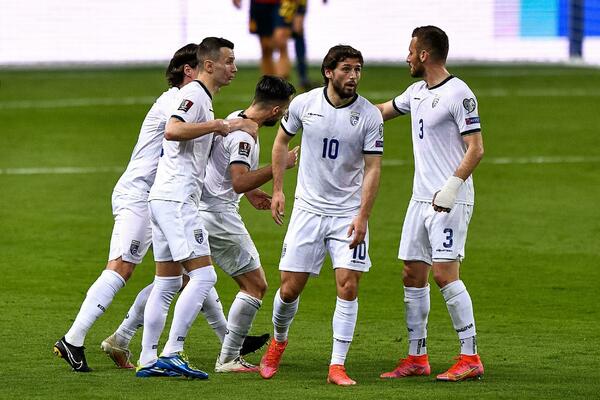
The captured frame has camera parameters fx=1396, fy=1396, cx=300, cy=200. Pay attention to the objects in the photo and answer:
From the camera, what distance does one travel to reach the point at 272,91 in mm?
9539

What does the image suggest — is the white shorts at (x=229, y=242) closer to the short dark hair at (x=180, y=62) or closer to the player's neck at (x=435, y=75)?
the short dark hair at (x=180, y=62)

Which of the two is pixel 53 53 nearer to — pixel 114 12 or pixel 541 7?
pixel 114 12

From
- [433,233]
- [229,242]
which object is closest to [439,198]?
[433,233]

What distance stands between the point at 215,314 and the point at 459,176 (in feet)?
7.10

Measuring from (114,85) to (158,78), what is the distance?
97cm

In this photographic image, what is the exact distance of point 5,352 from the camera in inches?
394

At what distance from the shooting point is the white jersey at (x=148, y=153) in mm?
9648

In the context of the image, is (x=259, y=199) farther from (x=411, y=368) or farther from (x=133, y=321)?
(x=411, y=368)

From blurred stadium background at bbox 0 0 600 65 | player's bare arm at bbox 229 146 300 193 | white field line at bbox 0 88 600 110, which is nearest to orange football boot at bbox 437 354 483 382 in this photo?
player's bare arm at bbox 229 146 300 193

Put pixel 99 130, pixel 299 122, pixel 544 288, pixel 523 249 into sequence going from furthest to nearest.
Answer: pixel 99 130
pixel 523 249
pixel 544 288
pixel 299 122

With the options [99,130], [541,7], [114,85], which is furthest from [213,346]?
[541,7]

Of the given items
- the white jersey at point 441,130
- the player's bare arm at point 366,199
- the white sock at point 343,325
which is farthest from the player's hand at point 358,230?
the white jersey at point 441,130

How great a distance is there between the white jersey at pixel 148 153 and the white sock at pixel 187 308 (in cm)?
89

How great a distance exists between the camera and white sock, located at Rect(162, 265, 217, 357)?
9.03m
